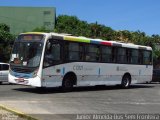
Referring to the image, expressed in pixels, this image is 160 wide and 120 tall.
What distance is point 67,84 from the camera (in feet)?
78.6

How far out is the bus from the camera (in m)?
22.2

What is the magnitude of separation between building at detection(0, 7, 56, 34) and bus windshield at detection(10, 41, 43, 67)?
203ft

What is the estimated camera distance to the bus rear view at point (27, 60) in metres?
22.1

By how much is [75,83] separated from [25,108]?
917 centimetres

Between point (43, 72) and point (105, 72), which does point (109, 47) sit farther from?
point (43, 72)

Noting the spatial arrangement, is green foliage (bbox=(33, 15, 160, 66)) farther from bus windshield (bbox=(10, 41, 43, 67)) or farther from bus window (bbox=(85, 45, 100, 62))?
bus windshield (bbox=(10, 41, 43, 67))

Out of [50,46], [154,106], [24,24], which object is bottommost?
[154,106]

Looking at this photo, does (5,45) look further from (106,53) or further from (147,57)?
(106,53)

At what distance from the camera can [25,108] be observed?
15.4 metres

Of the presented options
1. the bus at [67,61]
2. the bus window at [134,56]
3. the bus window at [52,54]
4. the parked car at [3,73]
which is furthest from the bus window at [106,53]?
the parked car at [3,73]

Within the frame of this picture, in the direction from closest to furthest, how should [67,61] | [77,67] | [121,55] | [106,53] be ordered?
[67,61], [77,67], [106,53], [121,55]

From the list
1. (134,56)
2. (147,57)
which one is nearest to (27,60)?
(134,56)

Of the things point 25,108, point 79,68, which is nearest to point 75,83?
point 79,68

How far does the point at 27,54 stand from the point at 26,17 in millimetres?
65927
